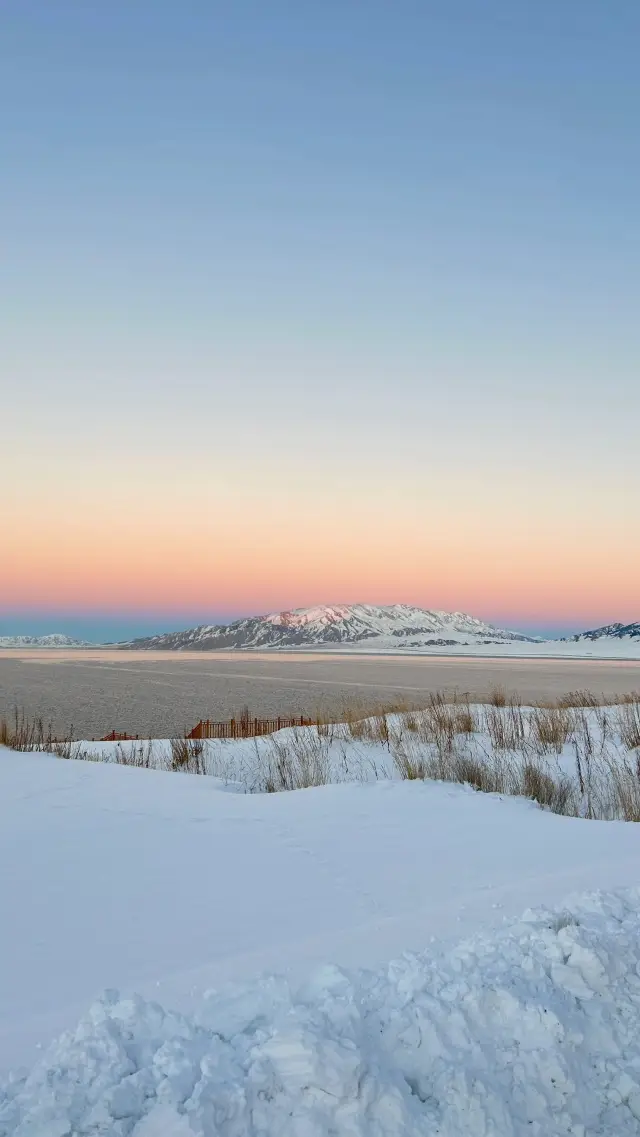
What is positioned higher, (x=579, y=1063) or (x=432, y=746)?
(x=579, y=1063)

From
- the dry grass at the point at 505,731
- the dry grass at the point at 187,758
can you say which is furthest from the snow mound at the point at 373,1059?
the dry grass at the point at 505,731

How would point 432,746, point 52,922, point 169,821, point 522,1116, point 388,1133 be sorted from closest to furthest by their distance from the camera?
point 388,1133, point 522,1116, point 52,922, point 169,821, point 432,746

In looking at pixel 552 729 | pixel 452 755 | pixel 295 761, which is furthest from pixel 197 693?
pixel 452 755

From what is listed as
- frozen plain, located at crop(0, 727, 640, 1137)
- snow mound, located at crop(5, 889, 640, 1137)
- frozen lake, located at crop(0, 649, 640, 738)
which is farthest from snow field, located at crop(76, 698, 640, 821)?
frozen lake, located at crop(0, 649, 640, 738)

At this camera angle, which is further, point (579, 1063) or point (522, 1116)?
point (579, 1063)

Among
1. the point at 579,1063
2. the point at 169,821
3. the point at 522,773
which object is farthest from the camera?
the point at 522,773

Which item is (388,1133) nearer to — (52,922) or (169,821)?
(52,922)

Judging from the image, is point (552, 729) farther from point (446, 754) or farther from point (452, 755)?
point (446, 754)

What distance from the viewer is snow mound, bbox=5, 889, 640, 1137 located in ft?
5.85

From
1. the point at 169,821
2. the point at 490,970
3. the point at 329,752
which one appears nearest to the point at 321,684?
the point at 329,752

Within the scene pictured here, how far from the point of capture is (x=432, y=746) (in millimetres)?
11688

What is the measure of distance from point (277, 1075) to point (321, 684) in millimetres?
34741

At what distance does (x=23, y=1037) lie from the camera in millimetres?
2344

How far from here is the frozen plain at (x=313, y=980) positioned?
6.04ft
